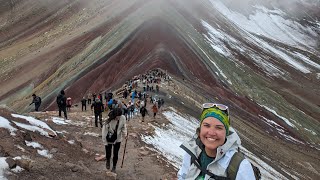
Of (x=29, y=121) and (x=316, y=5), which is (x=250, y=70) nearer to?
(x=29, y=121)

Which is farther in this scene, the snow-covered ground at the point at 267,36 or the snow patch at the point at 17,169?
the snow-covered ground at the point at 267,36

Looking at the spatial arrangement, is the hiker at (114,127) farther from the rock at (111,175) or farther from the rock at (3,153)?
the rock at (3,153)

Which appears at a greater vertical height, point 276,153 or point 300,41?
point 300,41

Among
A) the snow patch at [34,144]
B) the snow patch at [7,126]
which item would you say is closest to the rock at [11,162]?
the snow patch at [34,144]

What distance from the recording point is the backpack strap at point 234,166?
4.88m

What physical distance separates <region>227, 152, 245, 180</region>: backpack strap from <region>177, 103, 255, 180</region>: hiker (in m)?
0.02

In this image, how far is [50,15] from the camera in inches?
3939

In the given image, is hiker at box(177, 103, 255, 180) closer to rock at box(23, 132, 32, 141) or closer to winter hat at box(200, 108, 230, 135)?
winter hat at box(200, 108, 230, 135)

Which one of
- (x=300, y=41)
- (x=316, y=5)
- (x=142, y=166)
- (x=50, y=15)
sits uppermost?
(x=316, y=5)

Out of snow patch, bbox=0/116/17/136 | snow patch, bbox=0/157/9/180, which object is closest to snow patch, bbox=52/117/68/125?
snow patch, bbox=0/116/17/136

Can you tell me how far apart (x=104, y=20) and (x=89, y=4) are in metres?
24.0

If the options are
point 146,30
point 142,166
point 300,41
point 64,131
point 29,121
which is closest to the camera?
point 142,166

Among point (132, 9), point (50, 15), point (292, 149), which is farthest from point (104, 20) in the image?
point (292, 149)

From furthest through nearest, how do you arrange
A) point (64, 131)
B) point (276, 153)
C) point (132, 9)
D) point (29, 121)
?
point (132, 9) < point (276, 153) < point (64, 131) < point (29, 121)
